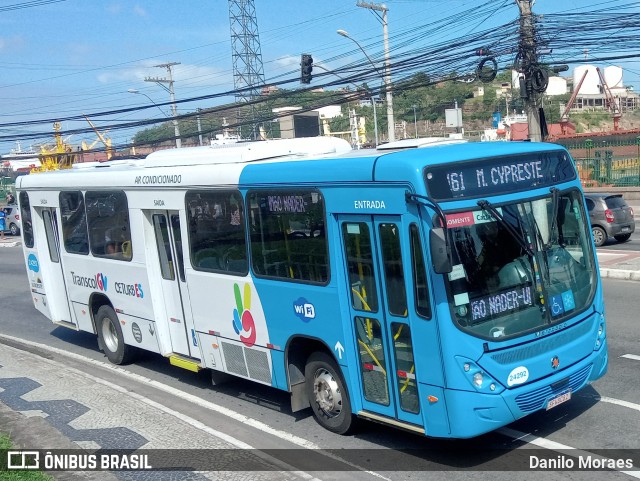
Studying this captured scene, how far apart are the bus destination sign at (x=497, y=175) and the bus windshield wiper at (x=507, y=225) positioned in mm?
119

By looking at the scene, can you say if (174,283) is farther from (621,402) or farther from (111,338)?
(621,402)

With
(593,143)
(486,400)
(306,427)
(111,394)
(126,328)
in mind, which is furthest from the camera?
(593,143)

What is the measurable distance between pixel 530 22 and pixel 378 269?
52.5 ft

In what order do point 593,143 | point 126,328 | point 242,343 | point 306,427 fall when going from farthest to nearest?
1. point 593,143
2. point 126,328
3. point 242,343
4. point 306,427

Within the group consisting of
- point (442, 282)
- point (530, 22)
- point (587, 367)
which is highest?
point (530, 22)

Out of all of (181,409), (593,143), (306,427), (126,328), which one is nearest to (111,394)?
(181,409)

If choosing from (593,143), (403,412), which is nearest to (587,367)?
(403,412)

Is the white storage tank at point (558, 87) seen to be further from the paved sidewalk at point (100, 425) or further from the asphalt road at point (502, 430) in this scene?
the paved sidewalk at point (100, 425)

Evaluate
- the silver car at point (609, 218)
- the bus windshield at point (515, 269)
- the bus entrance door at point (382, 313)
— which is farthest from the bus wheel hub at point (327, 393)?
the silver car at point (609, 218)

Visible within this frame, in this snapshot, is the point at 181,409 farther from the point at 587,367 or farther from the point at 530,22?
the point at 530,22

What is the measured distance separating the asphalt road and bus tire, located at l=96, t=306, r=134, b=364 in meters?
0.25

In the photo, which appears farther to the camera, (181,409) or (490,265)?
(181,409)

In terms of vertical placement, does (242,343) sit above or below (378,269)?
below

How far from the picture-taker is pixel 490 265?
6.66 m
